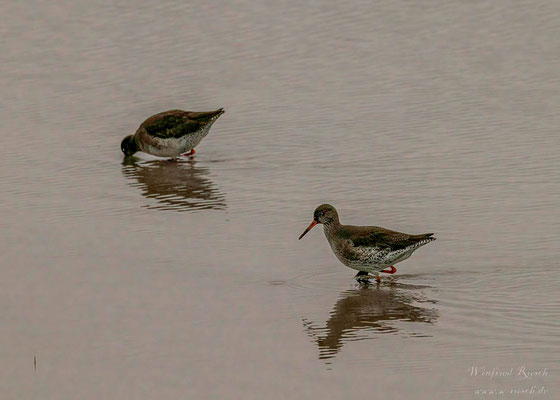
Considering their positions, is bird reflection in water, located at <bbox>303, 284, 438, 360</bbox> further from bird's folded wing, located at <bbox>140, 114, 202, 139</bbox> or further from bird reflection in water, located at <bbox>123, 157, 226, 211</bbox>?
bird's folded wing, located at <bbox>140, 114, 202, 139</bbox>

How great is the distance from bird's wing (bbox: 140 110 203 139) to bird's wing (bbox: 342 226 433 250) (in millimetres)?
6945

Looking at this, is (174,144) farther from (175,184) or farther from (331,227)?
(331,227)

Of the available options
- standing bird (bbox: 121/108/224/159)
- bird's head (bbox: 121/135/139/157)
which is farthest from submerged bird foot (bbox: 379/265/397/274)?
bird's head (bbox: 121/135/139/157)

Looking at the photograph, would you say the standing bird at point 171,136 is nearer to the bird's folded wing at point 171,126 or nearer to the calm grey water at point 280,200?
the bird's folded wing at point 171,126

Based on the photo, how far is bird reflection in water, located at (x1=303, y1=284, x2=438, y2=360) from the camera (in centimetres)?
1131

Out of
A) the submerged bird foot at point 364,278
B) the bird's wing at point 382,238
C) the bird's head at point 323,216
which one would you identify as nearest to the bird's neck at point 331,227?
the bird's head at point 323,216

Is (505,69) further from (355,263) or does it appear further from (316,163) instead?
(355,263)

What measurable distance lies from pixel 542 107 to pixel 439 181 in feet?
14.8

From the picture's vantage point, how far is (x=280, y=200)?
16.5 meters

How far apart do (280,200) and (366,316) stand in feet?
15.2

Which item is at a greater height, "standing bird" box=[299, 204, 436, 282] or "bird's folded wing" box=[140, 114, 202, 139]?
"bird's folded wing" box=[140, 114, 202, 139]

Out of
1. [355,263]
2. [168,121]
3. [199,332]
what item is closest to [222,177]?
[168,121]

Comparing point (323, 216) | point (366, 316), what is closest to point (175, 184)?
point (323, 216)

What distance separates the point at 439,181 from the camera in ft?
55.5
